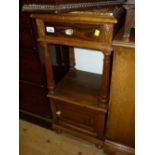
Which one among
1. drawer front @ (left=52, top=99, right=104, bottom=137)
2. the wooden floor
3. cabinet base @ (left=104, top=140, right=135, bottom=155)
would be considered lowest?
the wooden floor

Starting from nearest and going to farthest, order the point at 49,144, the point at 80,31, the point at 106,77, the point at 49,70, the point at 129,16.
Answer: the point at 129,16, the point at 80,31, the point at 106,77, the point at 49,70, the point at 49,144

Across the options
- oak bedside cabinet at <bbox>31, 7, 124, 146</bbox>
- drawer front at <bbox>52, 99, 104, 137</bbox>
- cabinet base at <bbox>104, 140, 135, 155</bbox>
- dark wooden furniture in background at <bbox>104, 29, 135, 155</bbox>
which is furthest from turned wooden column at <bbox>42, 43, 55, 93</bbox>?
cabinet base at <bbox>104, 140, 135, 155</bbox>

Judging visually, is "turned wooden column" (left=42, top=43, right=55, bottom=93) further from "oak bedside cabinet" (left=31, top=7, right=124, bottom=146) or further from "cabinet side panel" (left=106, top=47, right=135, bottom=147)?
"cabinet side panel" (left=106, top=47, right=135, bottom=147)

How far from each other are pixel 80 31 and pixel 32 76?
560mm

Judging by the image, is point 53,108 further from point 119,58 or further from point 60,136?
point 119,58

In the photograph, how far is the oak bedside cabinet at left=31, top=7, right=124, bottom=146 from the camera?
95 centimetres

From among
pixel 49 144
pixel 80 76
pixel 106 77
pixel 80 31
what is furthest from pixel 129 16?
pixel 49 144

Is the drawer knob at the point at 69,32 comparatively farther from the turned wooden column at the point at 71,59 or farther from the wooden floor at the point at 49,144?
the wooden floor at the point at 49,144

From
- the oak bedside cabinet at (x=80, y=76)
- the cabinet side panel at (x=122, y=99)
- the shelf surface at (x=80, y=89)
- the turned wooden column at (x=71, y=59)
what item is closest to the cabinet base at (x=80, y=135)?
the oak bedside cabinet at (x=80, y=76)

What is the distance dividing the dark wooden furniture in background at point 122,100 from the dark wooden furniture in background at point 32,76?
51 centimetres

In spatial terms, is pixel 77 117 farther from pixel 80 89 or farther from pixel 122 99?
pixel 122 99

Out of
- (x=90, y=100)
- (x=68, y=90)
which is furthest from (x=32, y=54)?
(x=90, y=100)

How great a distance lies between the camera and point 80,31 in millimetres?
1013
